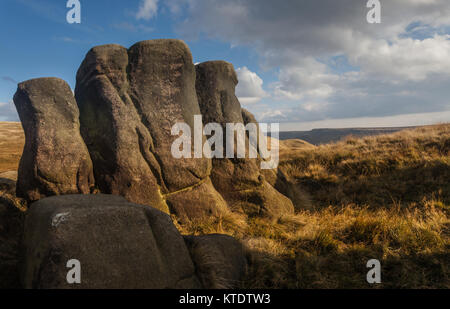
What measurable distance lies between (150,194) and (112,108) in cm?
231

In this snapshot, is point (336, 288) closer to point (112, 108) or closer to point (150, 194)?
point (150, 194)

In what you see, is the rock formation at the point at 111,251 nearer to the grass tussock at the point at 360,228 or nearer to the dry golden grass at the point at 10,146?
the grass tussock at the point at 360,228

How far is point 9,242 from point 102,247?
9.88 ft

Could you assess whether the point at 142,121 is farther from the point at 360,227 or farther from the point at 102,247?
the point at 360,227

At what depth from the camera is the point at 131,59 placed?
22.5 ft

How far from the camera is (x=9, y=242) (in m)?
4.71

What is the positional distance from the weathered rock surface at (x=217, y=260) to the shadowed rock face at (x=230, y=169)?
2.97 meters

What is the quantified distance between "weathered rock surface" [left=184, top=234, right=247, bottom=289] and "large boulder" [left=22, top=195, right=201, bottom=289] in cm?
19

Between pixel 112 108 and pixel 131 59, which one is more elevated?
pixel 131 59

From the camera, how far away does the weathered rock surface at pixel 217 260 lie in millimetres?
3777

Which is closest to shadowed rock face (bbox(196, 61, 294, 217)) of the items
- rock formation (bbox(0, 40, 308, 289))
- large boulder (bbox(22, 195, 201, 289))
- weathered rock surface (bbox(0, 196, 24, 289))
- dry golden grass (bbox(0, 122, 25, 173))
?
rock formation (bbox(0, 40, 308, 289))

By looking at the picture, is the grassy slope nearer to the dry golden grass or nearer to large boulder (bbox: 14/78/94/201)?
large boulder (bbox: 14/78/94/201)
